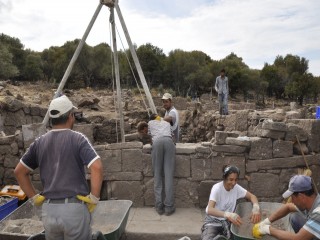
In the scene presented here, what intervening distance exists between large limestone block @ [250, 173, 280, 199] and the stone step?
1.06 meters

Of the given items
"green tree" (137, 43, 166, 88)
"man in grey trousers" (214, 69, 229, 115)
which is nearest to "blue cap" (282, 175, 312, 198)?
"man in grey trousers" (214, 69, 229, 115)

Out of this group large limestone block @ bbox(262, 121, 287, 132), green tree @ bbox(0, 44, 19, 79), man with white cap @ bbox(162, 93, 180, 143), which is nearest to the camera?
large limestone block @ bbox(262, 121, 287, 132)

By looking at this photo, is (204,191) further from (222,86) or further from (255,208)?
(222,86)

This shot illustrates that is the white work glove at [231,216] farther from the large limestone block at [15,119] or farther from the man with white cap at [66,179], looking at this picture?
the large limestone block at [15,119]

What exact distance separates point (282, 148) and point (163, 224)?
253 centimetres

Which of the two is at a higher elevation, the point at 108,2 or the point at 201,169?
the point at 108,2

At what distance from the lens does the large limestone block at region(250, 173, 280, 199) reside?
21.6ft

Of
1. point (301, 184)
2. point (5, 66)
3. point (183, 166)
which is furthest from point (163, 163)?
point (5, 66)

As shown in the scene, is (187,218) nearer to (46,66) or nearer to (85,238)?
(85,238)

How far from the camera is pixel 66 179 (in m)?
3.35

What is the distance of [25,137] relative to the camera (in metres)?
7.14

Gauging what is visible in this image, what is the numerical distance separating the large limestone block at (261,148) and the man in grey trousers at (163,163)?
1426 mm

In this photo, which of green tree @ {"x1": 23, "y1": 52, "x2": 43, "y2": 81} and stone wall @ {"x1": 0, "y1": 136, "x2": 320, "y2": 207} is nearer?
stone wall @ {"x1": 0, "y1": 136, "x2": 320, "y2": 207}

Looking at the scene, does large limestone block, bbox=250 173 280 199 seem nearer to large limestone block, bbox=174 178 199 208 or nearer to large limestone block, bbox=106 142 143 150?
large limestone block, bbox=174 178 199 208
